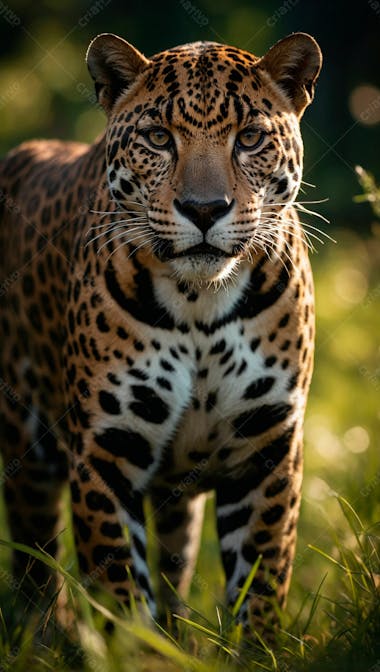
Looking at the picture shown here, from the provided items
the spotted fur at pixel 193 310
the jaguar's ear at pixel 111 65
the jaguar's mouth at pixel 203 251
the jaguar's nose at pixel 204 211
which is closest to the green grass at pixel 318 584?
the spotted fur at pixel 193 310

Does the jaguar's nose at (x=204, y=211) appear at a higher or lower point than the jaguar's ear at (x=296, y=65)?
lower

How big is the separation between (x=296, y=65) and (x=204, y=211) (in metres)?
0.94

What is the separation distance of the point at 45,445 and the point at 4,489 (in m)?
0.38

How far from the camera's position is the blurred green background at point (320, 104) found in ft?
31.0

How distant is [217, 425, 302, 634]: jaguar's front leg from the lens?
4680 millimetres

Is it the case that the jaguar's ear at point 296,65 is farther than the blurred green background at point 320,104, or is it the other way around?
the blurred green background at point 320,104

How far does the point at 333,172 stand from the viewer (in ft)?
50.1

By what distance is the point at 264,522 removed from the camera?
4.76m

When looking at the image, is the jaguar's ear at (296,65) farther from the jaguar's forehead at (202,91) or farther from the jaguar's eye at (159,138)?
the jaguar's eye at (159,138)

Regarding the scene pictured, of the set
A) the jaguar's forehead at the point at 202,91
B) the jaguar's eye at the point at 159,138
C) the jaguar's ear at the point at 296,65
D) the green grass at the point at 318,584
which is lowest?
the green grass at the point at 318,584

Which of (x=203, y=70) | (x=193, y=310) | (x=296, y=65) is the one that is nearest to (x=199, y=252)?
(x=193, y=310)

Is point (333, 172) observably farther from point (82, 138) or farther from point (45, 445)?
point (45, 445)

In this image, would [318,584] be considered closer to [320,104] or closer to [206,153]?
[206,153]

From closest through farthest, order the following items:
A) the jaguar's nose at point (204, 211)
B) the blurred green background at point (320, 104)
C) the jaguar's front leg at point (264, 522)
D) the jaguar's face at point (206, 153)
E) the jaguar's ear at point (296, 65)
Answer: the jaguar's nose at point (204, 211) → the jaguar's face at point (206, 153) → the jaguar's ear at point (296, 65) → the jaguar's front leg at point (264, 522) → the blurred green background at point (320, 104)
